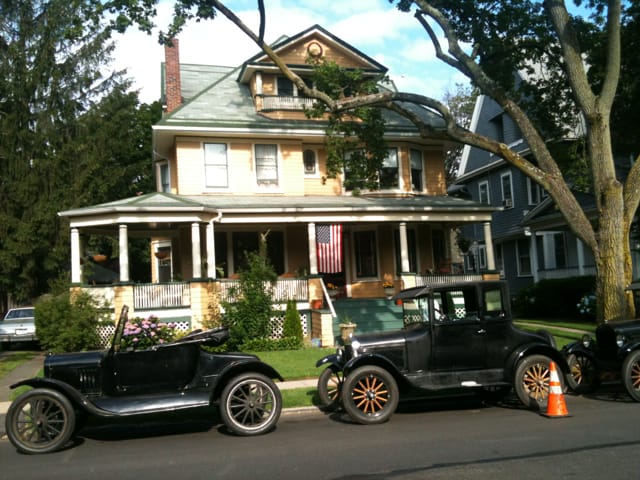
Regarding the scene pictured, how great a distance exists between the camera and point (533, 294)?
978 inches

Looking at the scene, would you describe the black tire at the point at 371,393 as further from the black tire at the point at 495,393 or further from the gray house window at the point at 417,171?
the gray house window at the point at 417,171

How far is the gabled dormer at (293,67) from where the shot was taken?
21.9m

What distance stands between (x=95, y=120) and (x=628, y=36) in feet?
78.0

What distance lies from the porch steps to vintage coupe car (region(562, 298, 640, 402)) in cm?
854

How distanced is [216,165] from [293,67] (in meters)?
4.79

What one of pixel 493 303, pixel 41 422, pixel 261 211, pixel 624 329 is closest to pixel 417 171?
pixel 261 211

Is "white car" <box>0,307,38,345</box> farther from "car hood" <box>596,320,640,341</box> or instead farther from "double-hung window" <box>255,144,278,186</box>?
"car hood" <box>596,320,640,341</box>

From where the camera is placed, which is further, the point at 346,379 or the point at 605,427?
the point at 346,379

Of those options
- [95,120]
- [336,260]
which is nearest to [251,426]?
[336,260]

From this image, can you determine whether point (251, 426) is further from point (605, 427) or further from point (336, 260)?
point (336, 260)

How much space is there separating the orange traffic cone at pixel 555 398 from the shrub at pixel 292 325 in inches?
392

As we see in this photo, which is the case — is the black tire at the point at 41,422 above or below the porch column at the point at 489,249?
below

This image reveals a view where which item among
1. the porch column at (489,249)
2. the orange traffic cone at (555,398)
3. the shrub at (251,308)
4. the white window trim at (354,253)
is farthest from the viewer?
Answer: the white window trim at (354,253)

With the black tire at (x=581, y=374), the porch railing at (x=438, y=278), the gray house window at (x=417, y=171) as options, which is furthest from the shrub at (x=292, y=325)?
the black tire at (x=581, y=374)
